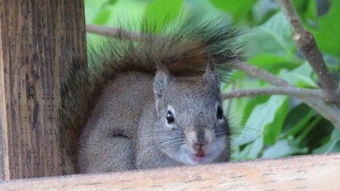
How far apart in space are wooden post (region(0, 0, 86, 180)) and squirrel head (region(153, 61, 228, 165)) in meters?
0.20

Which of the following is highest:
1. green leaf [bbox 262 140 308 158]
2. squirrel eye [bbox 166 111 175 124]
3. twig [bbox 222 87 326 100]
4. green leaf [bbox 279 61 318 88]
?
green leaf [bbox 279 61 318 88]

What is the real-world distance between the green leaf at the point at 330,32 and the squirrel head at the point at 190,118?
1.27ft

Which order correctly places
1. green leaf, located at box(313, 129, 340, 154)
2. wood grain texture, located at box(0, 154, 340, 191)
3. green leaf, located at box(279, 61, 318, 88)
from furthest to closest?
green leaf, located at box(279, 61, 318, 88), green leaf, located at box(313, 129, 340, 154), wood grain texture, located at box(0, 154, 340, 191)

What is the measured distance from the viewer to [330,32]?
2479mm

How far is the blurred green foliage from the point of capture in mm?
2455

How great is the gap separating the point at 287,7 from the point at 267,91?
270 mm

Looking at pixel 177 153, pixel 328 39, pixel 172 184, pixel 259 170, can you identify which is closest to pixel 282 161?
pixel 259 170

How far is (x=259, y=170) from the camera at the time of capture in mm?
1608

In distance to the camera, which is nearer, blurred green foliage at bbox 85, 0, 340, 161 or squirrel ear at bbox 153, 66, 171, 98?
squirrel ear at bbox 153, 66, 171, 98

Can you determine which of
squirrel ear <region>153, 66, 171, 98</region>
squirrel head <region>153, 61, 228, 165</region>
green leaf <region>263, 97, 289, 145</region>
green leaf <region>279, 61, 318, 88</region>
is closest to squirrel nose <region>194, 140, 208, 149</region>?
squirrel head <region>153, 61, 228, 165</region>

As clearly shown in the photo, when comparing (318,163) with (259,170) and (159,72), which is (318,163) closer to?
(259,170)

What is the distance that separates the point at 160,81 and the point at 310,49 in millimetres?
297

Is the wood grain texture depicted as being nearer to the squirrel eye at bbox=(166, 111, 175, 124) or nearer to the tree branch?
the squirrel eye at bbox=(166, 111, 175, 124)

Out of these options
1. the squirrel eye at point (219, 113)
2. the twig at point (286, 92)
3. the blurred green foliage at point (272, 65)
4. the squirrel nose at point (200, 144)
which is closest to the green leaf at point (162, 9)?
the blurred green foliage at point (272, 65)
